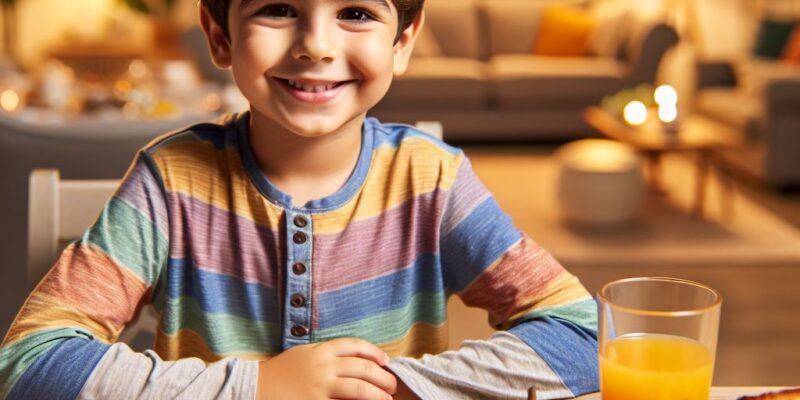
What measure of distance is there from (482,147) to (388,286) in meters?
4.94

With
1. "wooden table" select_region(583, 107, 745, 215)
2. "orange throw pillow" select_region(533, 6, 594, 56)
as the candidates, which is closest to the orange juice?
"wooden table" select_region(583, 107, 745, 215)

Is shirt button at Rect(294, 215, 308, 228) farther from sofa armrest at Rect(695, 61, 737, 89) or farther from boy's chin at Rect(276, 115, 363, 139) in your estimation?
sofa armrest at Rect(695, 61, 737, 89)

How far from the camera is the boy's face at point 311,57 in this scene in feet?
2.88

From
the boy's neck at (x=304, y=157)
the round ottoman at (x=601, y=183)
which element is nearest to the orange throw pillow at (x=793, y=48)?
the round ottoman at (x=601, y=183)

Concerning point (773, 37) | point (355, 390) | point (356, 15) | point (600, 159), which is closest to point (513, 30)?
point (773, 37)

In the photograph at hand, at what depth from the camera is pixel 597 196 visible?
3990mm

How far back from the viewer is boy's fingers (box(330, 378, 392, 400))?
2.74ft

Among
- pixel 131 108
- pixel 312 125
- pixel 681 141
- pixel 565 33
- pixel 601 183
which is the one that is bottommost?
pixel 601 183

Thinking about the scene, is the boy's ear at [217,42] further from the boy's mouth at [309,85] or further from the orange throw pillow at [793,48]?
the orange throw pillow at [793,48]

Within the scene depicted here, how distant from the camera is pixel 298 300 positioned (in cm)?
100

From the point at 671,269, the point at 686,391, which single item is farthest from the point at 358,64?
the point at 671,269

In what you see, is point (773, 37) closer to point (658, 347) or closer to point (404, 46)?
point (404, 46)

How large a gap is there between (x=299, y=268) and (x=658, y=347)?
0.38 metres

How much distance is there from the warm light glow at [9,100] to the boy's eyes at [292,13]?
2319 mm
